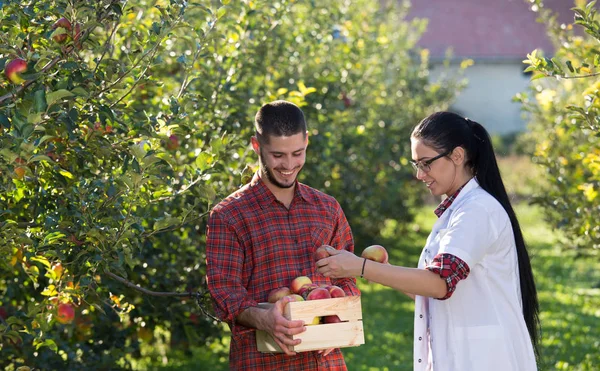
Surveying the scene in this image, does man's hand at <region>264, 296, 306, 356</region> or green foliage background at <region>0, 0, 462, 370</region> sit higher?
green foliage background at <region>0, 0, 462, 370</region>

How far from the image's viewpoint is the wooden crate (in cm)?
292

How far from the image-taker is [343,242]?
3406mm

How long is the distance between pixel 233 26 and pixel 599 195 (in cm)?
238

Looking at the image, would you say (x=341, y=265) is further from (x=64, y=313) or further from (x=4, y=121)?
(x=64, y=313)

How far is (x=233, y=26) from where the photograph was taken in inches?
188

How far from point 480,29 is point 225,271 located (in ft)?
89.2

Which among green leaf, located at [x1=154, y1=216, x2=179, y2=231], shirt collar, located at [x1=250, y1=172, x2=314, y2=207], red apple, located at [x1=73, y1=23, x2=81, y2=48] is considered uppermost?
red apple, located at [x1=73, y1=23, x2=81, y2=48]

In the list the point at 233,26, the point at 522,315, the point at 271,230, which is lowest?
the point at 522,315

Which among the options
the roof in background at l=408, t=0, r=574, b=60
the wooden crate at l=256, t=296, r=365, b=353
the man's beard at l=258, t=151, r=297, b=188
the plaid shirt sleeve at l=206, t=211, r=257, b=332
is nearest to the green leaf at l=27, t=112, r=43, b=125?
the plaid shirt sleeve at l=206, t=211, r=257, b=332

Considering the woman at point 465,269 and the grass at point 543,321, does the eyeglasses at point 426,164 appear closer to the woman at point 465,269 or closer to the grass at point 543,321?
the woman at point 465,269

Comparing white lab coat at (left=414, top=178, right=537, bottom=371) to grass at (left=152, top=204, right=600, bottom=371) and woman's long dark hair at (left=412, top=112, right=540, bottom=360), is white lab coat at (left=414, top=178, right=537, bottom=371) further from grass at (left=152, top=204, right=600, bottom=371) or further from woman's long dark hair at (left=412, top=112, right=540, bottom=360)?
grass at (left=152, top=204, right=600, bottom=371)

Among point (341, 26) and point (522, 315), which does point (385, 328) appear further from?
point (522, 315)

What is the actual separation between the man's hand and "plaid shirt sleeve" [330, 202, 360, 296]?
0.46m

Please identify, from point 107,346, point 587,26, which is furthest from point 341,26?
point 587,26
